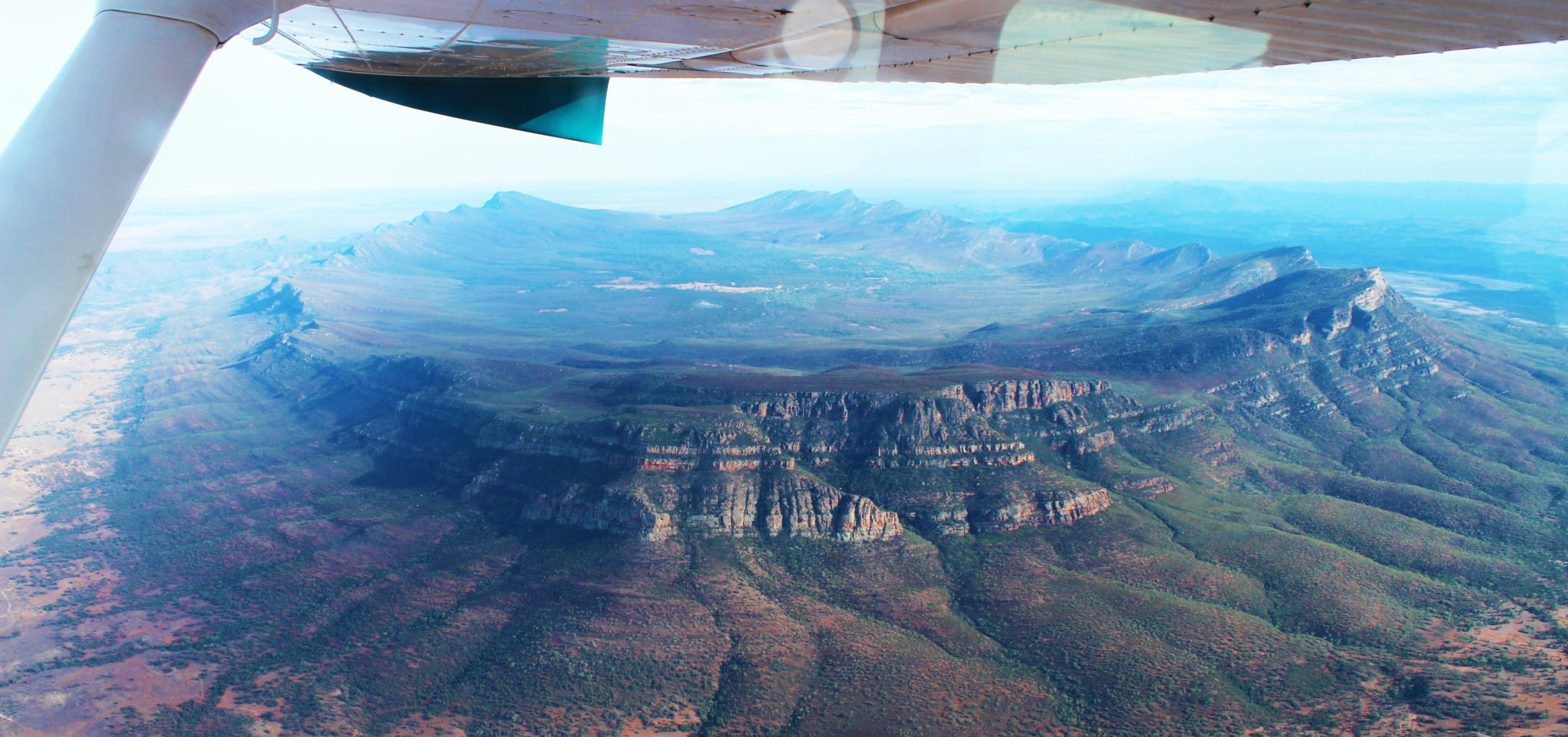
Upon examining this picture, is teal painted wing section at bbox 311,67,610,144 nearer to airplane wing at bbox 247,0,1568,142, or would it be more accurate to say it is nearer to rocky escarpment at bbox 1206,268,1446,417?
airplane wing at bbox 247,0,1568,142

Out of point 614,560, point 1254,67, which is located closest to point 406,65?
point 1254,67

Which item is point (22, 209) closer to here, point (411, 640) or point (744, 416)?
point (411, 640)

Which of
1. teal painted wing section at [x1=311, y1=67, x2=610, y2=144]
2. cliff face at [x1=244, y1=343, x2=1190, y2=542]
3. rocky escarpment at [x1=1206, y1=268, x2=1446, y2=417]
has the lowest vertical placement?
teal painted wing section at [x1=311, y1=67, x2=610, y2=144]

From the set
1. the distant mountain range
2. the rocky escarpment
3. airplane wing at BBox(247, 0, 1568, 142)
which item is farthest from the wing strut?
the rocky escarpment

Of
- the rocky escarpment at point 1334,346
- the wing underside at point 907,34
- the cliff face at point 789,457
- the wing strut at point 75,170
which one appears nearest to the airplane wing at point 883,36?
the wing underside at point 907,34

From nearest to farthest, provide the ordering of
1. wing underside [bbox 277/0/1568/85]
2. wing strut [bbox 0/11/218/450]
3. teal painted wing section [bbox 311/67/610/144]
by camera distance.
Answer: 1. wing strut [bbox 0/11/218/450]
2. wing underside [bbox 277/0/1568/85]
3. teal painted wing section [bbox 311/67/610/144]

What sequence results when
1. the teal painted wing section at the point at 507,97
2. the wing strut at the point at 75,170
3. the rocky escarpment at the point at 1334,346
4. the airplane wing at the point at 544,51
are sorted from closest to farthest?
1. the wing strut at the point at 75,170
2. the airplane wing at the point at 544,51
3. the teal painted wing section at the point at 507,97
4. the rocky escarpment at the point at 1334,346

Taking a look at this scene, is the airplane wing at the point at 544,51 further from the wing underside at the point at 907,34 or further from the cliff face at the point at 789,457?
the cliff face at the point at 789,457

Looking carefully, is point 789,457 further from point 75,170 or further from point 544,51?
point 75,170
